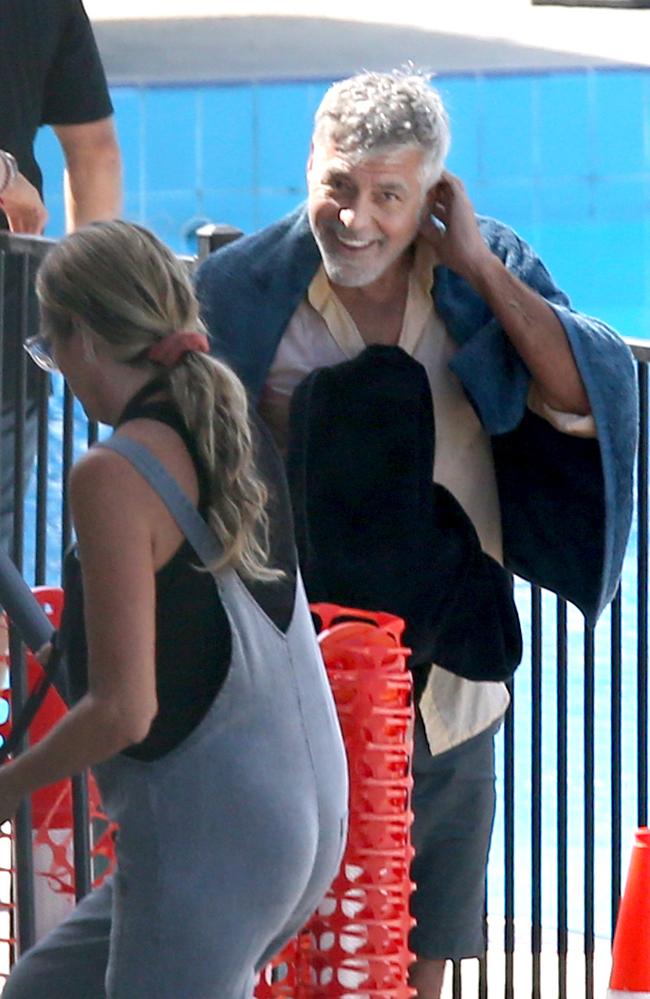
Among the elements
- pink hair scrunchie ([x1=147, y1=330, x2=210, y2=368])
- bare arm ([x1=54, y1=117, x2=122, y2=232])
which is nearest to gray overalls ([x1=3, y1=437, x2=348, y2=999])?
pink hair scrunchie ([x1=147, y1=330, x2=210, y2=368])

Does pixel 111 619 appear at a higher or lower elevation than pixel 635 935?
higher

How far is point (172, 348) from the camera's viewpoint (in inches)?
88.4

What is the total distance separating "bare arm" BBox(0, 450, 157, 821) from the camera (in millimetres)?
2105

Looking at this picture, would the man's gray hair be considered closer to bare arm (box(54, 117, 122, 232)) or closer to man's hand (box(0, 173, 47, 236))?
man's hand (box(0, 173, 47, 236))

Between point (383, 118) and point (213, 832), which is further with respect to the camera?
point (383, 118)

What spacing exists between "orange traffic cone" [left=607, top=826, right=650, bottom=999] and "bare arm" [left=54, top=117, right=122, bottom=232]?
1.63m

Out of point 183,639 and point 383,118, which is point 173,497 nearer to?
point 183,639

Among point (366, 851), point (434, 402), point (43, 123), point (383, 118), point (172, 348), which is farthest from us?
point (43, 123)

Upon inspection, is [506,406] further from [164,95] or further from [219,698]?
[164,95]

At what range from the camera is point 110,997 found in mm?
2189

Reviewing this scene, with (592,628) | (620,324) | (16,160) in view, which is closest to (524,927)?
(592,628)

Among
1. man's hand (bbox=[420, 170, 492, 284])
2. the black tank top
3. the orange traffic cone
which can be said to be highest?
man's hand (bbox=[420, 170, 492, 284])

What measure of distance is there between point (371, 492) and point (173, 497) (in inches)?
30.1

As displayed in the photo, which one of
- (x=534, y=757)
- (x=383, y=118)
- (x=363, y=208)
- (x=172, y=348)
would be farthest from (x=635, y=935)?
(x=172, y=348)
